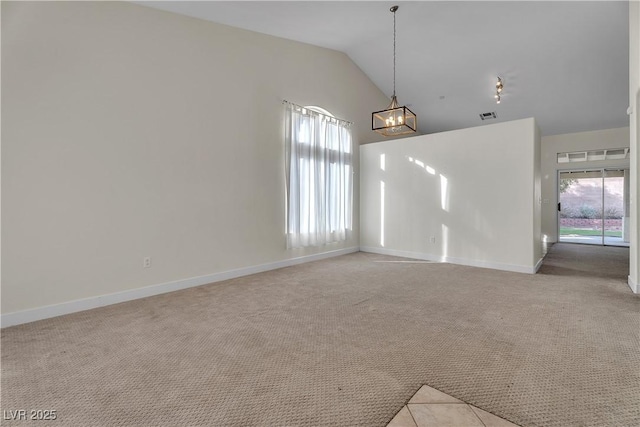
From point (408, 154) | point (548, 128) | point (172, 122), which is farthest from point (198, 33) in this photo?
point (548, 128)

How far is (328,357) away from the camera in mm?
2131

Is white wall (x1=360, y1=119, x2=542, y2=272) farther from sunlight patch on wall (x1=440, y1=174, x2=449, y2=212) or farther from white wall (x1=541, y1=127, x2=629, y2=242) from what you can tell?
white wall (x1=541, y1=127, x2=629, y2=242)

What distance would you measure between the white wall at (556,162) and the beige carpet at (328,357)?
543 cm

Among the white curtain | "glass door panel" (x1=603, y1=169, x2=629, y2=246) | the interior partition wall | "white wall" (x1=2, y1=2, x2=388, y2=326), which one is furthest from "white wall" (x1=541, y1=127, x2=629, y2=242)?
"white wall" (x1=2, y1=2, x2=388, y2=326)

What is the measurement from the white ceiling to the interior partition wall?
134 centimetres

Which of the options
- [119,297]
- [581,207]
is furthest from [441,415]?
[581,207]

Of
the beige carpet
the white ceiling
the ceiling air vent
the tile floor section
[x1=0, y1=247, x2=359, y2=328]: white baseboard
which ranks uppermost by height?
the white ceiling

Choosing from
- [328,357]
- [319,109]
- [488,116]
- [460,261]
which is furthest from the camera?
[488,116]

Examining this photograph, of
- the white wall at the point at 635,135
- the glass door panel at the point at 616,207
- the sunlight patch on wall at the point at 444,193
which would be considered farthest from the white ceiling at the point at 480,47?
the sunlight patch on wall at the point at 444,193

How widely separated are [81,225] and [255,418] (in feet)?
9.39

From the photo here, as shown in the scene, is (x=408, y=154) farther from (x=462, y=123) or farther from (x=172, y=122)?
(x=172, y=122)

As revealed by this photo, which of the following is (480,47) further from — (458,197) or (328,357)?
(328,357)

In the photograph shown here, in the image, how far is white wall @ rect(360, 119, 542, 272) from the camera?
4660mm

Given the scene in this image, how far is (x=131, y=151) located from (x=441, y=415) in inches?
152
